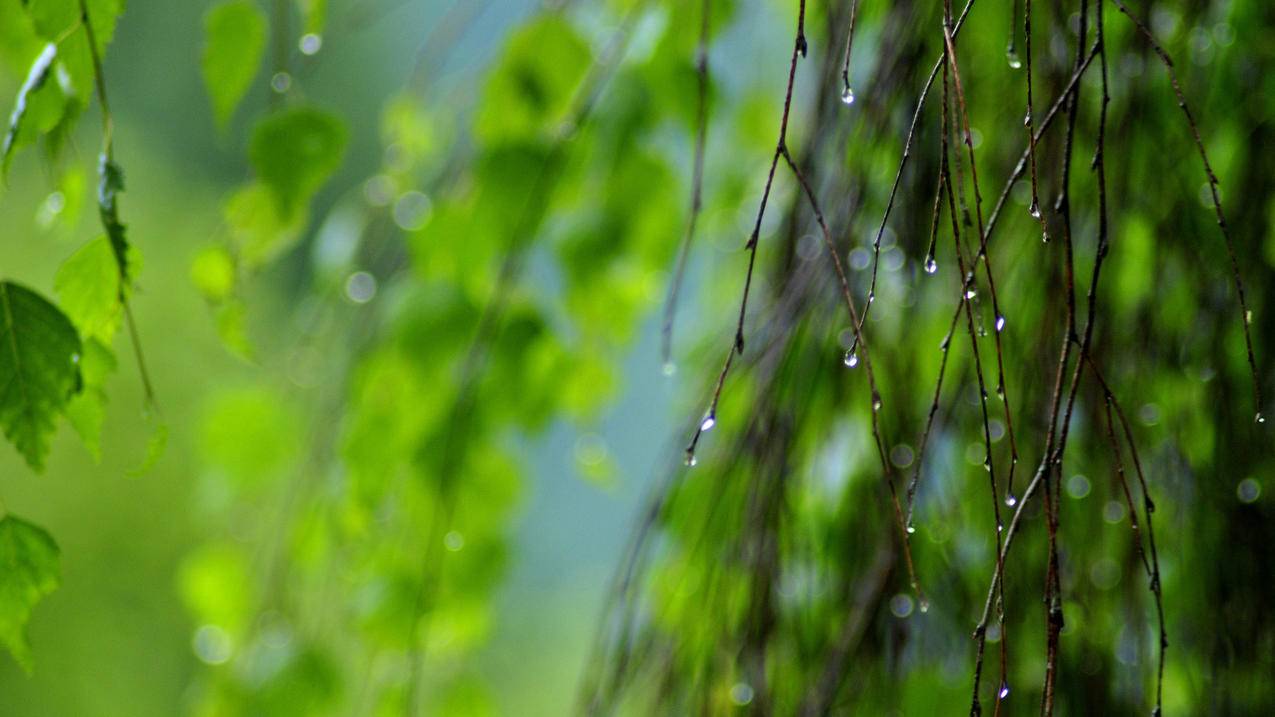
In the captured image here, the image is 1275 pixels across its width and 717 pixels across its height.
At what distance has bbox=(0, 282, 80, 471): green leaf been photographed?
0.45m

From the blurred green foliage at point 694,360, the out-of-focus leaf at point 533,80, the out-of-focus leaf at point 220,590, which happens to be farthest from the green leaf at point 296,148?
the out-of-focus leaf at point 220,590

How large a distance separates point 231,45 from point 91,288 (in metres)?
0.19

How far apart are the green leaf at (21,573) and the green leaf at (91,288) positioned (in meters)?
0.09

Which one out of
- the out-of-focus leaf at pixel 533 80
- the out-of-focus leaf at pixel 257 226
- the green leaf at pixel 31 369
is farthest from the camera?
the out-of-focus leaf at pixel 533 80

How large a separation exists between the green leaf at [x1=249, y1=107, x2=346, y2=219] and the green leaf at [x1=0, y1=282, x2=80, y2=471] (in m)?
0.28

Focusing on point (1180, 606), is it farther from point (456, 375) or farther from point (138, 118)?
point (138, 118)

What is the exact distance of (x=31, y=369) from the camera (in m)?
0.45

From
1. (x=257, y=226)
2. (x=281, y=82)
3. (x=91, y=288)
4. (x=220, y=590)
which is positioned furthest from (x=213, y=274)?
(x=220, y=590)

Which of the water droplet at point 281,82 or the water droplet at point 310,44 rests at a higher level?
the water droplet at point 310,44

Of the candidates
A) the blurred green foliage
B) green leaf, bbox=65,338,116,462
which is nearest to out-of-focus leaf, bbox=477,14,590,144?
the blurred green foliage

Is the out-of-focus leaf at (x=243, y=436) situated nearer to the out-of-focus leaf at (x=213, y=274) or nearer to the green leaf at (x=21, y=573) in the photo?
the out-of-focus leaf at (x=213, y=274)

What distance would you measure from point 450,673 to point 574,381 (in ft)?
1.10

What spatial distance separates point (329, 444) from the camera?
1086 mm

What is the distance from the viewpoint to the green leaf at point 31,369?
0.45m
